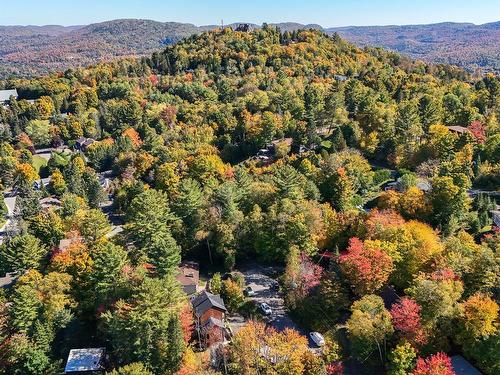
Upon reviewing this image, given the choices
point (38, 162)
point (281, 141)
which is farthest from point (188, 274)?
point (38, 162)

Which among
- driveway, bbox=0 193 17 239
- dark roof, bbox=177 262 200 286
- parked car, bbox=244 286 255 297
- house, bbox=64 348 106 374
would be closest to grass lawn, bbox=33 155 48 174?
driveway, bbox=0 193 17 239

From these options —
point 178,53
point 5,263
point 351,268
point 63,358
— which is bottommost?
point 63,358

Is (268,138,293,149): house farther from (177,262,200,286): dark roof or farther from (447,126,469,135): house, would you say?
(177,262,200,286): dark roof

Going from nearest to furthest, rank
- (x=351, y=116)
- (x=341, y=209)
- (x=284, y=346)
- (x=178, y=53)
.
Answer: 1. (x=284, y=346)
2. (x=341, y=209)
3. (x=351, y=116)
4. (x=178, y=53)

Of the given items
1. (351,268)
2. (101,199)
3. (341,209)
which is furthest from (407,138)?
(101,199)

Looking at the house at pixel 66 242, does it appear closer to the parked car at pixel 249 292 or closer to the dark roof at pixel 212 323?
the dark roof at pixel 212 323

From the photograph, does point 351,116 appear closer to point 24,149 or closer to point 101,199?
point 101,199

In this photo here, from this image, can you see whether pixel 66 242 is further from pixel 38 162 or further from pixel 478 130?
pixel 478 130
